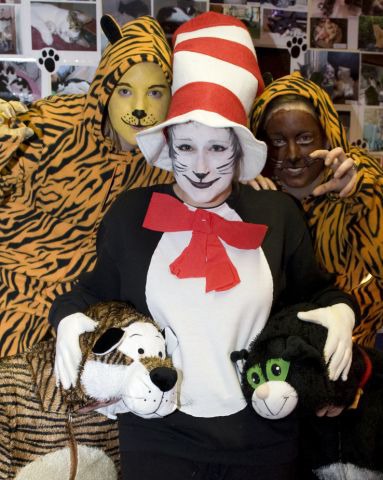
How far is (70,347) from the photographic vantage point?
1.07 m

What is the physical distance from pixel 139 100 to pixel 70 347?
0.58 meters

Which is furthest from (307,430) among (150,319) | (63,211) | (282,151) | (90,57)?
(90,57)

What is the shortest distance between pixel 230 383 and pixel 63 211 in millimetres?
605

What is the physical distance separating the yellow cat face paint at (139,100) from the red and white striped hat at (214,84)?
183 mm

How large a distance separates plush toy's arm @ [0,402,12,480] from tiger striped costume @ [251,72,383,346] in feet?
2.41

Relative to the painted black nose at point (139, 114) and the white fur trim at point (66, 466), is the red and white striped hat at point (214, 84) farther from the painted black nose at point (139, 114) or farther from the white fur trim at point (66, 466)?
the white fur trim at point (66, 466)

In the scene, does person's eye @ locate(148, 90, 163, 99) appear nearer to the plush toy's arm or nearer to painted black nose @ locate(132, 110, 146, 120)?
painted black nose @ locate(132, 110, 146, 120)

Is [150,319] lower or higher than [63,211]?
lower

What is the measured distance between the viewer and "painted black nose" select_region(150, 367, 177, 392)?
1.02 metres

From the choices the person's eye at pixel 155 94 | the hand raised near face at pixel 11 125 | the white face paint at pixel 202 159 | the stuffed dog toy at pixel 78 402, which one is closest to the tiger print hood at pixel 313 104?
the person's eye at pixel 155 94

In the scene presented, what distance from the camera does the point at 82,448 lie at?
128 centimetres

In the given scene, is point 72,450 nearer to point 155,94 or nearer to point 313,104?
point 155,94

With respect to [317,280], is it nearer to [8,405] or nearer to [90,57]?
[8,405]

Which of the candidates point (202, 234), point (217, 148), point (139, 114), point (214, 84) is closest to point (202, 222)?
point (202, 234)
